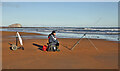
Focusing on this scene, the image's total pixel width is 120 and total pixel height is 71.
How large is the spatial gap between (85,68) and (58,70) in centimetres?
108

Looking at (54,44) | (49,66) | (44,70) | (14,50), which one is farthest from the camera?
(14,50)

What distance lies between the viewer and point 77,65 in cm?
534

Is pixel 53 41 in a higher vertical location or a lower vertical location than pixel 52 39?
lower

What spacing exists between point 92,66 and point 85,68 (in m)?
0.40

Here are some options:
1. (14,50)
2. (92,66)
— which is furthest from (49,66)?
(14,50)

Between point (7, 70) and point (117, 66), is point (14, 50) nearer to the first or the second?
point (7, 70)

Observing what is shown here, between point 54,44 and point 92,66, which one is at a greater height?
point 54,44

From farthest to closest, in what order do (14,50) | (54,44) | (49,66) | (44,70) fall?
(14,50)
(54,44)
(49,66)
(44,70)

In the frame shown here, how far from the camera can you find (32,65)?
5.30m

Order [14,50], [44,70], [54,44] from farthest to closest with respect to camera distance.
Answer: [14,50] < [54,44] < [44,70]

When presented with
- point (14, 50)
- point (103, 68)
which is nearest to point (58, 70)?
point (103, 68)

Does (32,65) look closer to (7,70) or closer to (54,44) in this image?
(7,70)

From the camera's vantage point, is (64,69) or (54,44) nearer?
(64,69)

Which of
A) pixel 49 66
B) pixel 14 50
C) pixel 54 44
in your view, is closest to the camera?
pixel 49 66
